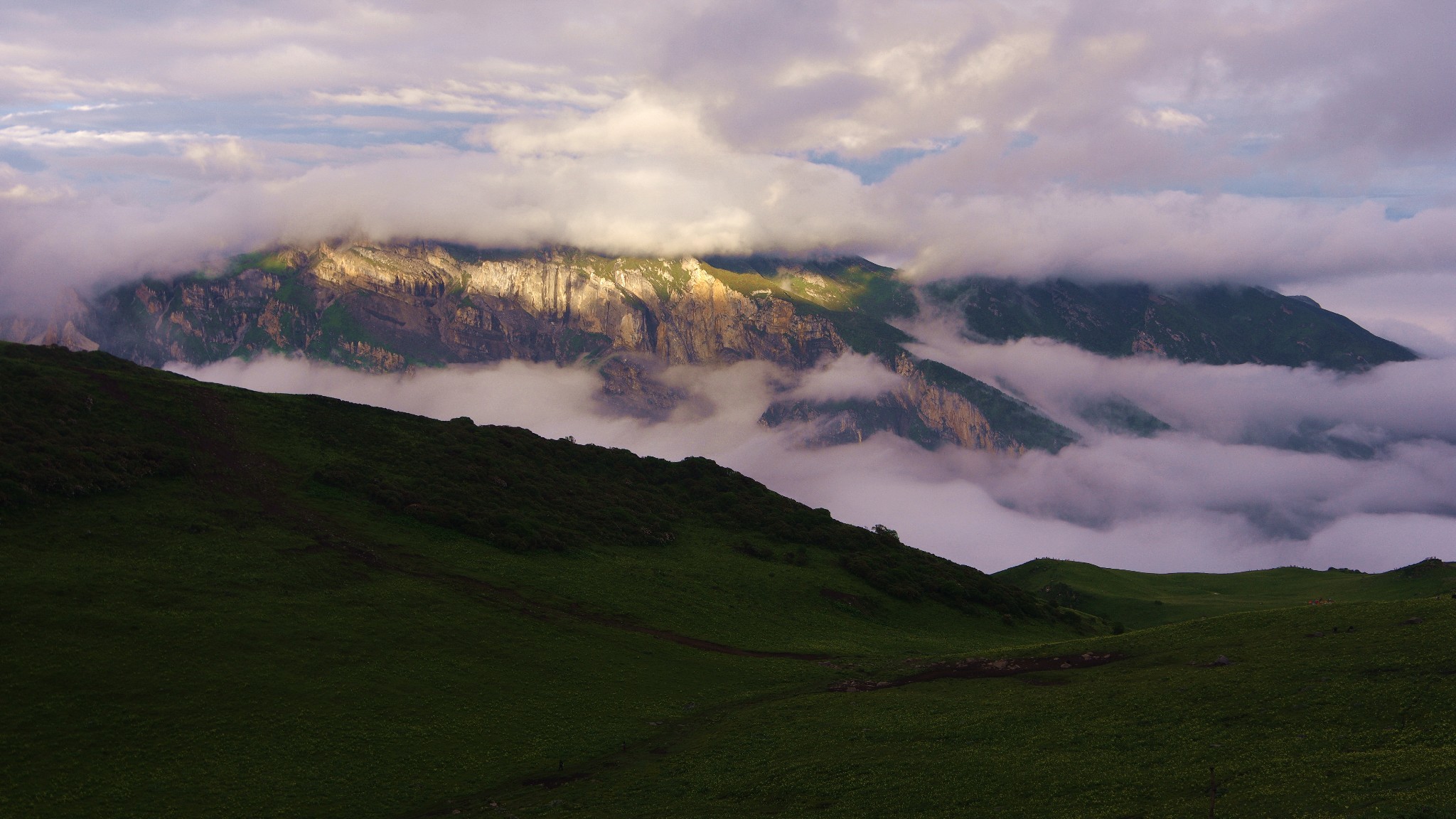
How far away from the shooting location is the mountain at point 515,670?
4447 centimetres

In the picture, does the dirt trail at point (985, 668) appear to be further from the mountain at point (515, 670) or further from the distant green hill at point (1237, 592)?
the distant green hill at point (1237, 592)

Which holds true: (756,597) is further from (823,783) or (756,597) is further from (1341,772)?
(1341,772)

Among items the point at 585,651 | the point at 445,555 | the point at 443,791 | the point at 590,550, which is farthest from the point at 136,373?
the point at 443,791

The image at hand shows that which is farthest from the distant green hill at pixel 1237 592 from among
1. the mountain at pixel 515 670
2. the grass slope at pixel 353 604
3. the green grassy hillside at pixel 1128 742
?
the green grassy hillside at pixel 1128 742

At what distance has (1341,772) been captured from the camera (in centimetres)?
3625

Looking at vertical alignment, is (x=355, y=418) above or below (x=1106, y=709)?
above

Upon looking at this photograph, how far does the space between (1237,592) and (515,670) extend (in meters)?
169

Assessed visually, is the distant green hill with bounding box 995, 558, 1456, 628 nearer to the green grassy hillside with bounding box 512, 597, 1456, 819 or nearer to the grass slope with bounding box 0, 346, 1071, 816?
the grass slope with bounding box 0, 346, 1071, 816

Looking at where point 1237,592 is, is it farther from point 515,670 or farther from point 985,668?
point 515,670

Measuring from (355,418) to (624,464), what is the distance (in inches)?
1752

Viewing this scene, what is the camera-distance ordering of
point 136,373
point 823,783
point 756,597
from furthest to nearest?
1. point 136,373
2. point 756,597
3. point 823,783

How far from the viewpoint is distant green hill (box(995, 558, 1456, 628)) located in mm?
150750

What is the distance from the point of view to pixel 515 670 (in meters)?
71.9

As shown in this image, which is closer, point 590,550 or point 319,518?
point 319,518
